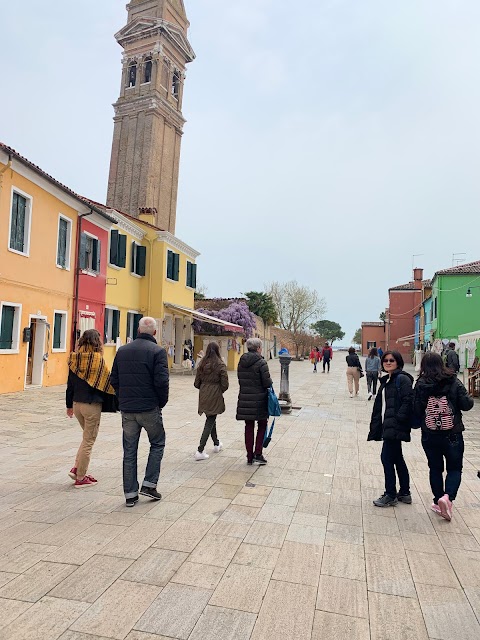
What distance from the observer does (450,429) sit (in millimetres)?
4160

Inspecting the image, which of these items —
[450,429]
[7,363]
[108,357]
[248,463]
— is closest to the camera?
[450,429]

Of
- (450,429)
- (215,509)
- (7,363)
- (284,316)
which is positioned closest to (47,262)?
(7,363)

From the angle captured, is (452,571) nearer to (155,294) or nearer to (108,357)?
(108,357)

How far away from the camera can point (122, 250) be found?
64.1 ft

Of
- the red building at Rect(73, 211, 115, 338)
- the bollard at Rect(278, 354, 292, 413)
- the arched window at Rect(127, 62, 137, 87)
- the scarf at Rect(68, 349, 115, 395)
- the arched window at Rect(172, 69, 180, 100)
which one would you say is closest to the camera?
the scarf at Rect(68, 349, 115, 395)

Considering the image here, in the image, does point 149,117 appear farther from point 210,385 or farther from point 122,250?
point 210,385

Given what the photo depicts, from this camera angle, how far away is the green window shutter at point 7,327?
12.2 meters

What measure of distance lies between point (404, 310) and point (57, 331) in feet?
134

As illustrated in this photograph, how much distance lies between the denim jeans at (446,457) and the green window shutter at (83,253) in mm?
14141

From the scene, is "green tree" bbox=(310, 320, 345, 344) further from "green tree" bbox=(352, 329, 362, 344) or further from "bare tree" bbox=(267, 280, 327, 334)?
"bare tree" bbox=(267, 280, 327, 334)

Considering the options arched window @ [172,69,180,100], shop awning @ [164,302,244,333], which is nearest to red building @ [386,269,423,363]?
shop awning @ [164,302,244,333]

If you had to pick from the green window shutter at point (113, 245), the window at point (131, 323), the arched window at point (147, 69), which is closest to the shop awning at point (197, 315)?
the window at point (131, 323)

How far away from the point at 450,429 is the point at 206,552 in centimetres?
237

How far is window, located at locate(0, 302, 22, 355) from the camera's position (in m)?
12.2
